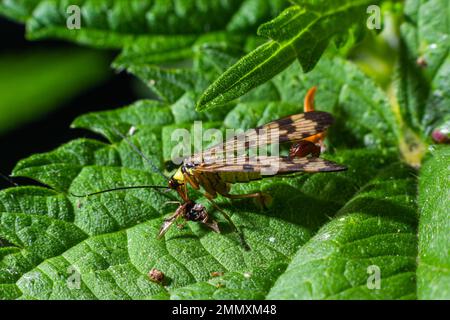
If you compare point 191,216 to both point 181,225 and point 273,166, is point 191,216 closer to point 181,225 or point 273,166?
point 181,225

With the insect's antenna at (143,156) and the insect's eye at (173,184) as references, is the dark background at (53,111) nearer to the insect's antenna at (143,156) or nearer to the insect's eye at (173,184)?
the insect's antenna at (143,156)

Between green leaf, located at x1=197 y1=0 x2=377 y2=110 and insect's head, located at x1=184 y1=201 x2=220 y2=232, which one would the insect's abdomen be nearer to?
insect's head, located at x1=184 y1=201 x2=220 y2=232

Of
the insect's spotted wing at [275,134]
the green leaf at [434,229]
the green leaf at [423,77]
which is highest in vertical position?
the green leaf at [423,77]

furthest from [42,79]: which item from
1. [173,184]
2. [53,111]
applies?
[173,184]

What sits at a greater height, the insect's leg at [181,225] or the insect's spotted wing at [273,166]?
the insect's spotted wing at [273,166]

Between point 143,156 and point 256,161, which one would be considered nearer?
point 256,161

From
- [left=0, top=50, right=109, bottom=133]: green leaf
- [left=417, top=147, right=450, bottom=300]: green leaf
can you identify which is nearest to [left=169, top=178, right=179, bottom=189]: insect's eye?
[left=417, top=147, right=450, bottom=300]: green leaf

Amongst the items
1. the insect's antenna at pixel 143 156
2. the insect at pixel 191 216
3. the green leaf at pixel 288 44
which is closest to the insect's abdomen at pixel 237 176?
the insect at pixel 191 216
